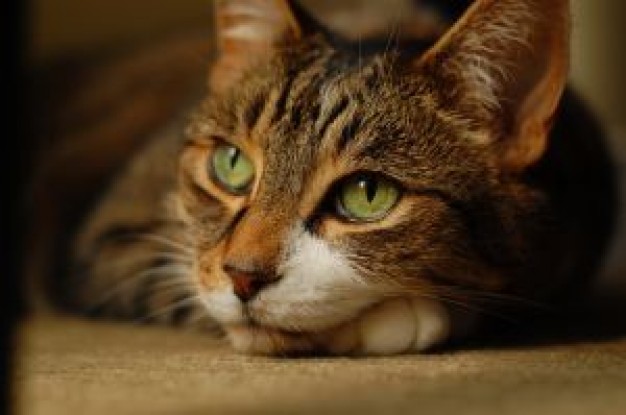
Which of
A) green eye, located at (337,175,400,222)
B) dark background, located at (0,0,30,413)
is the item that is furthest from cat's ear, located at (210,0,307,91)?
dark background, located at (0,0,30,413)

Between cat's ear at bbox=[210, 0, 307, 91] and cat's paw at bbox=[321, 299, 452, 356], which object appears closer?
cat's paw at bbox=[321, 299, 452, 356]

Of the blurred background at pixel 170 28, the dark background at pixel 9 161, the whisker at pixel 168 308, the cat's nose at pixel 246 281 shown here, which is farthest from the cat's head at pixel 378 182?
the blurred background at pixel 170 28

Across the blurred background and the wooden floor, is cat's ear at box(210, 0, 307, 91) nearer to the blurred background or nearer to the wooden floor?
the wooden floor

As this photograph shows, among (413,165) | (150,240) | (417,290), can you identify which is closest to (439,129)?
(413,165)

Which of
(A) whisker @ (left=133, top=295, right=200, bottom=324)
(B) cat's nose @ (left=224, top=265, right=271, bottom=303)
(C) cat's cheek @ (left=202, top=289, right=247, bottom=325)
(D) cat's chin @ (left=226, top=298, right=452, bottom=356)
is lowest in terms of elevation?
(A) whisker @ (left=133, top=295, right=200, bottom=324)

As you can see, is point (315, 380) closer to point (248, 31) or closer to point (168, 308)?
point (168, 308)

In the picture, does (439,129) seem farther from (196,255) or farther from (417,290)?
(196,255)

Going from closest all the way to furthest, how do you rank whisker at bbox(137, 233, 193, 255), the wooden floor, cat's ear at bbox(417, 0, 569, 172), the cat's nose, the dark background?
the dark background < the wooden floor < the cat's nose < cat's ear at bbox(417, 0, 569, 172) < whisker at bbox(137, 233, 193, 255)

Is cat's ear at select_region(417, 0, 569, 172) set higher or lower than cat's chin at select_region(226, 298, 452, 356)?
higher
